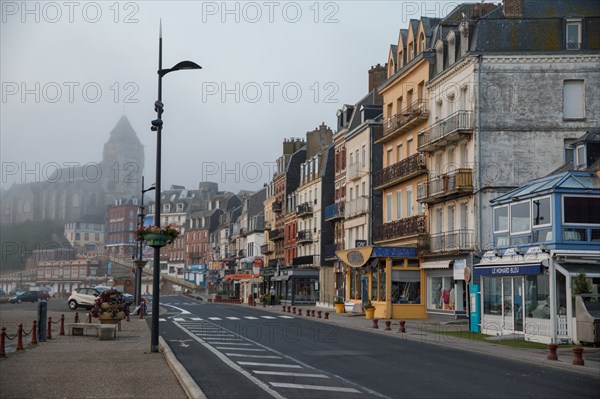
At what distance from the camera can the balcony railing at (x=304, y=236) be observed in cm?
7636

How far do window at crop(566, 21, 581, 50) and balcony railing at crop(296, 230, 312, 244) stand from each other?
4029 centimetres

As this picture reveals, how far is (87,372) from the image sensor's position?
1595 centimetres

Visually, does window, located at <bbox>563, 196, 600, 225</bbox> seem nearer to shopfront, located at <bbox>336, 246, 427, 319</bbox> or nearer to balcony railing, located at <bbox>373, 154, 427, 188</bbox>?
balcony railing, located at <bbox>373, 154, 427, 188</bbox>

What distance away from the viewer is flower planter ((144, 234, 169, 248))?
20.7 meters

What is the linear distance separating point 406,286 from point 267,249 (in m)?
53.0

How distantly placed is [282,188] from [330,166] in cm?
1892

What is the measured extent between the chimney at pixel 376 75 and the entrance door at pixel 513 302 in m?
36.2

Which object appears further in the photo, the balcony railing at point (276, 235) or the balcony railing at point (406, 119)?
the balcony railing at point (276, 235)

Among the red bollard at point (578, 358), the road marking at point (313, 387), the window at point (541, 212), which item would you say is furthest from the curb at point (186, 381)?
the window at point (541, 212)

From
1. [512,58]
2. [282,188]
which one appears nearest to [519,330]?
[512,58]

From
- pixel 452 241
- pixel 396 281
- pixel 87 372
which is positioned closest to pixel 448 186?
pixel 452 241

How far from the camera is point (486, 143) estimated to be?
1537 inches

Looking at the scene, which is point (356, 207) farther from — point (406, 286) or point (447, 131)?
point (447, 131)

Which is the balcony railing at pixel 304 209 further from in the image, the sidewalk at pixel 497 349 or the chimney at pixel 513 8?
the sidewalk at pixel 497 349
